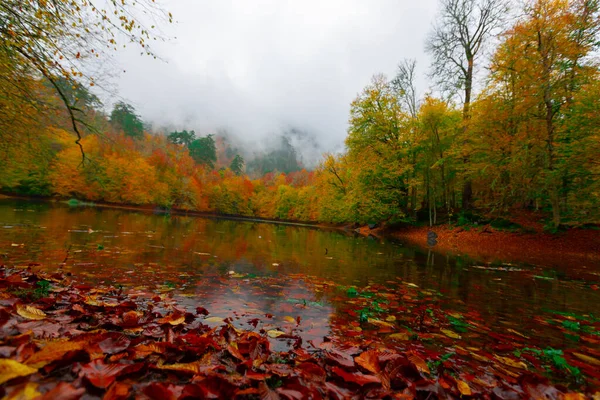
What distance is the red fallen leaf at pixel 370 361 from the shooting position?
1595 millimetres

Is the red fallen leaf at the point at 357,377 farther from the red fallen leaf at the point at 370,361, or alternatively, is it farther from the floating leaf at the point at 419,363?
the floating leaf at the point at 419,363

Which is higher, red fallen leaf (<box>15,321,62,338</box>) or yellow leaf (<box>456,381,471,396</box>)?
red fallen leaf (<box>15,321,62,338</box>)

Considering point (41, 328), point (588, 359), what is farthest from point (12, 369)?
point (588, 359)

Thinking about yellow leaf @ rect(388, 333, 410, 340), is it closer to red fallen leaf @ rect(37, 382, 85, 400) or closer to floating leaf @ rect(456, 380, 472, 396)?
floating leaf @ rect(456, 380, 472, 396)

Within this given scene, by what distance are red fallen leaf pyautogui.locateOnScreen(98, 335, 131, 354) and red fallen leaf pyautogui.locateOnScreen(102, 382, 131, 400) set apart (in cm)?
48

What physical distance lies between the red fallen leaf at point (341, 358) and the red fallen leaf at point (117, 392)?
3.77ft

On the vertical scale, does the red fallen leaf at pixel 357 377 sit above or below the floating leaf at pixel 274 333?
above

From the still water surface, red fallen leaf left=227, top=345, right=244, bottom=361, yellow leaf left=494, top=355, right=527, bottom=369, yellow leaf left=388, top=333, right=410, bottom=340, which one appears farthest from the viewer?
the still water surface

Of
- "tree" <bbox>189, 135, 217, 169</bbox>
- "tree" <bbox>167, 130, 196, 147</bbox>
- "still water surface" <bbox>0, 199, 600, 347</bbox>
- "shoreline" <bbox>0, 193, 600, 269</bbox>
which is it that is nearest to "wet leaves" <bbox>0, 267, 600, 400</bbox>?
"still water surface" <bbox>0, 199, 600, 347</bbox>

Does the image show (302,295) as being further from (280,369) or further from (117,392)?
(117,392)

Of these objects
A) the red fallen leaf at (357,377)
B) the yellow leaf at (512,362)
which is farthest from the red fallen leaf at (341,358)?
the yellow leaf at (512,362)

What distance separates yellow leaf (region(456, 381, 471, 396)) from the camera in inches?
59.5

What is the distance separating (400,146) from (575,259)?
13.3m

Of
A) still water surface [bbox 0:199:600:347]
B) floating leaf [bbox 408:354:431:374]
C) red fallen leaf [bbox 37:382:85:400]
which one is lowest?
still water surface [bbox 0:199:600:347]
